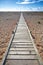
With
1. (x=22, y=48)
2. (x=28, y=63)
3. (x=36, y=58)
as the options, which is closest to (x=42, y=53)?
(x=22, y=48)

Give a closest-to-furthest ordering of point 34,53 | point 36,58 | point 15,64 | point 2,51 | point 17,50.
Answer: point 15,64 < point 36,58 < point 34,53 < point 17,50 < point 2,51

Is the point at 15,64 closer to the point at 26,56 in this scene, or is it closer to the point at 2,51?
the point at 26,56

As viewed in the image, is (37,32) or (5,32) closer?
(37,32)

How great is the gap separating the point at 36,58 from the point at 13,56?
104cm

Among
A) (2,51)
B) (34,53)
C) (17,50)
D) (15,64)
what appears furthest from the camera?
(2,51)

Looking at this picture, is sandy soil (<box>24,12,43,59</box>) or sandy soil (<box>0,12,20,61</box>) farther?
sandy soil (<box>24,12,43,59</box>)

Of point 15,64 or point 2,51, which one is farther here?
point 2,51

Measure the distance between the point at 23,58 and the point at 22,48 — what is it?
1602mm

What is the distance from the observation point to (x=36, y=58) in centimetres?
689

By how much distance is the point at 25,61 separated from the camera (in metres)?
6.68

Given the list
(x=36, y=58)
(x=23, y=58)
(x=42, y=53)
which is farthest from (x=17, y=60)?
(x=42, y=53)

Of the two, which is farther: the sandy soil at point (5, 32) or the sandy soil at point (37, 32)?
the sandy soil at point (37, 32)

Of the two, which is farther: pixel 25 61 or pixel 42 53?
pixel 42 53

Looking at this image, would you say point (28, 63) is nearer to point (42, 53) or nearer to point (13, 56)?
point (13, 56)
